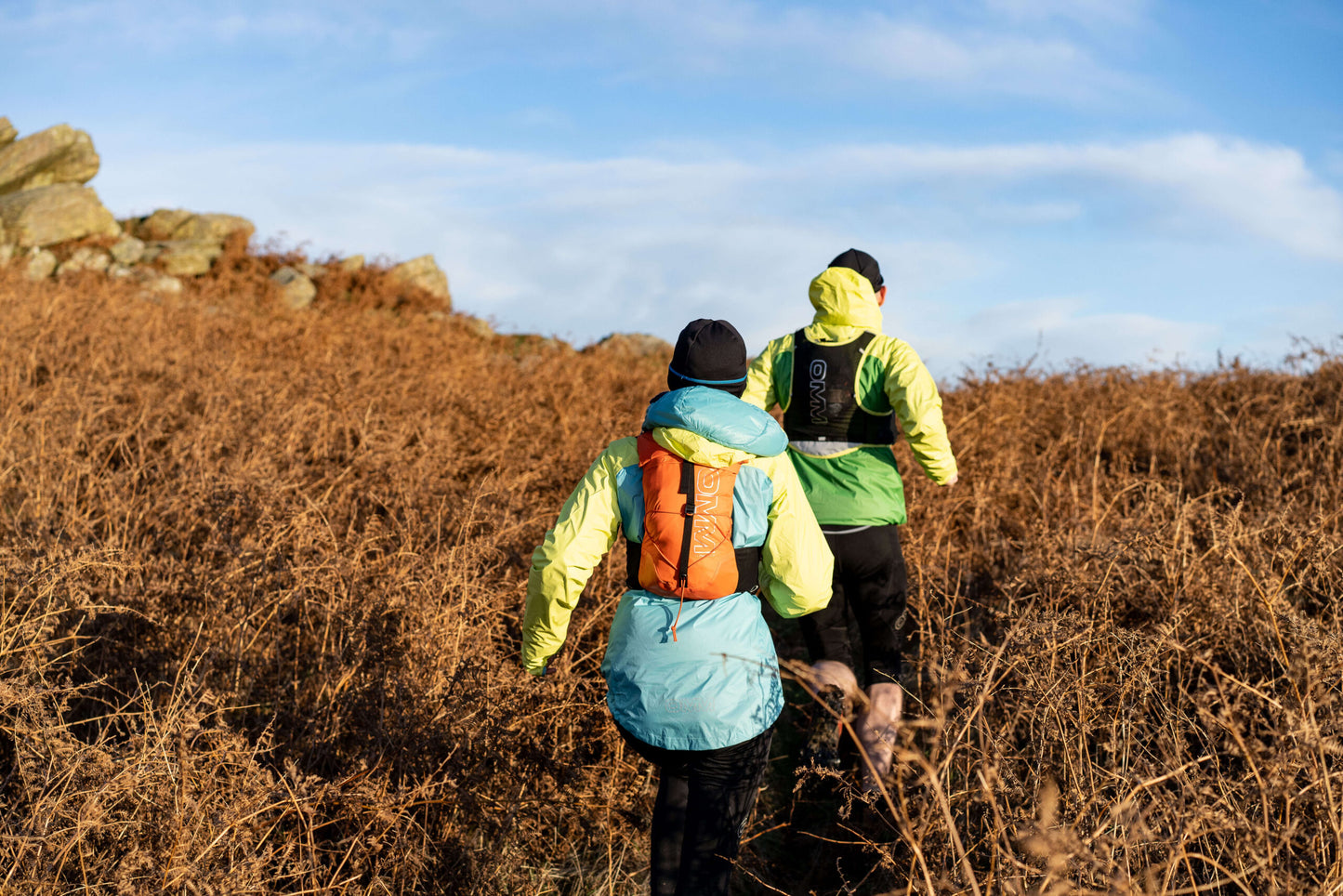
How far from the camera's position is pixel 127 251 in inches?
559

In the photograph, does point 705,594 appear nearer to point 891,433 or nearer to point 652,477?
point 652,477

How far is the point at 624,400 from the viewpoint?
8109mm

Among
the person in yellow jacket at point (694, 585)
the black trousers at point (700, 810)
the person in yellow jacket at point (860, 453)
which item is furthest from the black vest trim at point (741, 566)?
the person in yellow jacket at point (860, 453)

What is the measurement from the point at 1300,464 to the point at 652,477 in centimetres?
596

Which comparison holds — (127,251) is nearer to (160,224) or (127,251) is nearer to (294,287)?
(160,224)

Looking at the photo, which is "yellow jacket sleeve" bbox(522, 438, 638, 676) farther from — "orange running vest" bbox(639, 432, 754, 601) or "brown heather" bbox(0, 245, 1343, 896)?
"brown heather" bbox(0, 245, 1343, 896)

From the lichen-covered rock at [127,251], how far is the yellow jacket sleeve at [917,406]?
1469 cm

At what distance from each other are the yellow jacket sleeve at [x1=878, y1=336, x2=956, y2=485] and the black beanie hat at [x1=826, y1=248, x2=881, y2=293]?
11.4 inches

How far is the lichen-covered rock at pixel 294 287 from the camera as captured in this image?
1304cm

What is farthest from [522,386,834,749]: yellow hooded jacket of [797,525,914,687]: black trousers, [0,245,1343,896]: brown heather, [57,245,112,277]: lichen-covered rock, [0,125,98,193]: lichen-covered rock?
[0,125,98,193]: lichen-covered rock

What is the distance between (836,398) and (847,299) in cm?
39

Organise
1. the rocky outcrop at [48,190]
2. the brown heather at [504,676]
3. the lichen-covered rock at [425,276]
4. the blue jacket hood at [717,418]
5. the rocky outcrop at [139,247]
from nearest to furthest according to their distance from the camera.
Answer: the blue jacket hood at [717,418], the brown heather at [504,676], the rocky outcrop at [139,247], the rocky outcrop at [48,190], the lichen-covered rock at [425,276]

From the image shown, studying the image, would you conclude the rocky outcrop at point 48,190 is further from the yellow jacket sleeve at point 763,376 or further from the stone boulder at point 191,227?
the yellow jacket sleeve at point 763,376

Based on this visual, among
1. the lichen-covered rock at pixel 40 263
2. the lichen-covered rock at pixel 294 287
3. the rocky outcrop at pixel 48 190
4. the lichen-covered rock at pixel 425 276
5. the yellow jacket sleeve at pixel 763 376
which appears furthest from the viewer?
the lichen-covered rock at pixel 425 276
